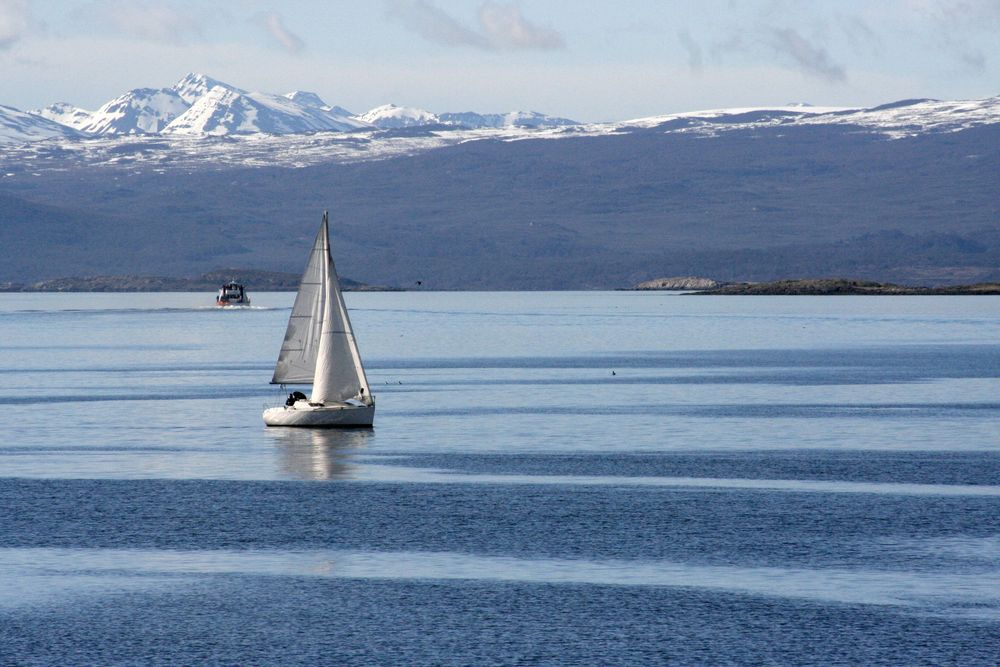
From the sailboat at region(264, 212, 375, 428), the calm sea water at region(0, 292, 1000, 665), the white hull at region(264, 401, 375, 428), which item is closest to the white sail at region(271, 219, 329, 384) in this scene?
the sailboat at region(264, 212, 375, 428)

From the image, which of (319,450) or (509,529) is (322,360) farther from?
(509,529)

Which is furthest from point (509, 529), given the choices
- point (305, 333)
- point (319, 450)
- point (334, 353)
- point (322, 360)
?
point (305, 333)

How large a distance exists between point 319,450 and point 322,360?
6.95m

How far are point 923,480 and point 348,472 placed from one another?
17027 mm

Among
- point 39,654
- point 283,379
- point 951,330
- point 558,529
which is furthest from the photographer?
point 951,330

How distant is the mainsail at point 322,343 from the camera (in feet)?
214

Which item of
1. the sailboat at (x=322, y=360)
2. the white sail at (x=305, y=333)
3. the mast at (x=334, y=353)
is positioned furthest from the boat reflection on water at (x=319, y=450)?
the white sail at (x=305, y=333)

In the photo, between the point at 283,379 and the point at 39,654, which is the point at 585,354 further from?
the point at 39,654

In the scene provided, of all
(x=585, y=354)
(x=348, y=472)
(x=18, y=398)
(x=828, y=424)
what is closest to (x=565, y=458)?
(x=348, y=472)

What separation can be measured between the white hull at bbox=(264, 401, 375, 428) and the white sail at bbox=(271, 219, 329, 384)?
1.22 m

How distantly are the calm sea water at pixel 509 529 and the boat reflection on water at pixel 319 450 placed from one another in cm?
23

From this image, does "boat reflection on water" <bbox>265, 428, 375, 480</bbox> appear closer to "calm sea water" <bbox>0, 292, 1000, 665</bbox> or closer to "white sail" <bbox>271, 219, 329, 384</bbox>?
"calm sea water" <bbox>0, 292, 1000, 665</bbox>

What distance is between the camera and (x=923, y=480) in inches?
1939

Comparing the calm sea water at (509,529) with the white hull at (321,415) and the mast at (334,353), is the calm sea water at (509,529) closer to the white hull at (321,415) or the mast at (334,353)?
the white hull at (321,415)
